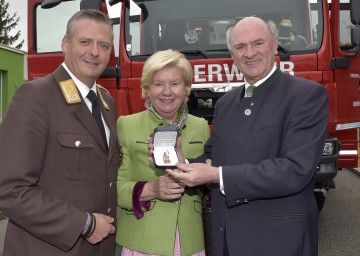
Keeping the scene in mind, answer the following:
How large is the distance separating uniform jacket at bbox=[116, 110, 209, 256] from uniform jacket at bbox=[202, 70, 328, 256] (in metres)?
0.21

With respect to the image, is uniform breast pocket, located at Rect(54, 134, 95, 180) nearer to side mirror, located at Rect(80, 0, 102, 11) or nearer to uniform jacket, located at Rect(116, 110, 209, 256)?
uniform jacket, located at Rect(116, 110, 209, 256)

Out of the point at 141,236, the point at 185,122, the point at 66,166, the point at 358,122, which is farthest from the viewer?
the point at 358,122

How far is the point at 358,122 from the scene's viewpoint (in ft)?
15.1

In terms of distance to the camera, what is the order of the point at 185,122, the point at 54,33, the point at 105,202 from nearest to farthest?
the point at 105,202 → the point at 185,122 → the point at 54,33

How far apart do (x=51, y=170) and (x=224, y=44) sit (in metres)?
2.94

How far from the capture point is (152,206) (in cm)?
247

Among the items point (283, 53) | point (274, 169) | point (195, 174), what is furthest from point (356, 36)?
point (195, 174)

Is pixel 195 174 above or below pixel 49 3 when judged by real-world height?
below

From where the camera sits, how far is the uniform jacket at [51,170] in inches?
74.7

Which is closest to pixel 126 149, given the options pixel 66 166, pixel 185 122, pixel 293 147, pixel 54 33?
pixel 185 122

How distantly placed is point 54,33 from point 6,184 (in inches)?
132

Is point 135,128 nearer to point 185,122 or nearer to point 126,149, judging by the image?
point 126,149

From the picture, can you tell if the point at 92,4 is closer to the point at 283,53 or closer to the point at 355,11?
the point at 283,53

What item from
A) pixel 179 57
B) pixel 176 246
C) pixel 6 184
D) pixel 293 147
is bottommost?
pixel 176 246
